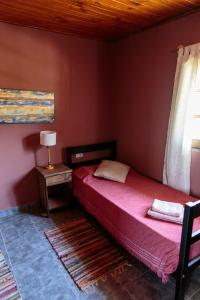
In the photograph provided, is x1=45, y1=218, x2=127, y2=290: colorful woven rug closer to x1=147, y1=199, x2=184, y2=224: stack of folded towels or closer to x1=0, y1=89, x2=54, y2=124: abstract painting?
x1=147, y1=199, x2=184, y2=224: stack of folded towels

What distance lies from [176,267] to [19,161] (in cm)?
226

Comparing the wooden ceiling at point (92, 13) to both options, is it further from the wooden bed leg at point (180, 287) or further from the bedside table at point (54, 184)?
the wooden bed leg at point (180, 287)

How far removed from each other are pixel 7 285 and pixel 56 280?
424mm

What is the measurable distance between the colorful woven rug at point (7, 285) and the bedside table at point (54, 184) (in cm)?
93

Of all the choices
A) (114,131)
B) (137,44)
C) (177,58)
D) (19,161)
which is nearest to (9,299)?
(19,161)

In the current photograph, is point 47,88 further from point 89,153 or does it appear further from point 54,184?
point 54,184

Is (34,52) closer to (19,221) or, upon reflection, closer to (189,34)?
(189,34)

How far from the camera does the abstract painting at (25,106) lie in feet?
8.68

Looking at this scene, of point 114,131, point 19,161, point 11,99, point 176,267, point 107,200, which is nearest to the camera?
point 176,267

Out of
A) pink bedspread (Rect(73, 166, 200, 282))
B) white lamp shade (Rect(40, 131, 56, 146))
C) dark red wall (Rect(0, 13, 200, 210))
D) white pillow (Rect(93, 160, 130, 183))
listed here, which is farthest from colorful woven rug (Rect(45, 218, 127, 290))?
white lamp shade (Rect(40, 131, 56, 146))

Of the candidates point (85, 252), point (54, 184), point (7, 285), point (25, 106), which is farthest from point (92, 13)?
point (7, 285)

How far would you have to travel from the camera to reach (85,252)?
223cm

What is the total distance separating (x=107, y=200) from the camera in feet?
7.76

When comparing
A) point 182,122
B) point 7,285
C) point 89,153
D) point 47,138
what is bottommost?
point 7,285
